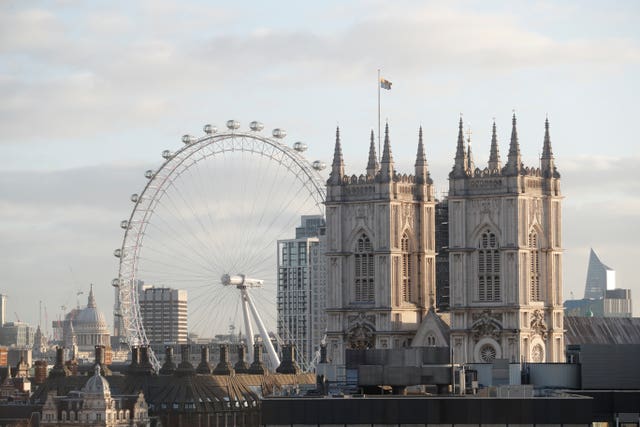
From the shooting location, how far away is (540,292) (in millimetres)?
172375

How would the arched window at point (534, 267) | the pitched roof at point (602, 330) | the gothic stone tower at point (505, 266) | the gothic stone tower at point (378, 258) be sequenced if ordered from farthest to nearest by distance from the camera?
1. the pitched roof at point (602, 330)
2. the gothic stone tower at point (378, 258)
3. the arched window at point (534, 267)
4. the gothic stone tower at point (505, 266)

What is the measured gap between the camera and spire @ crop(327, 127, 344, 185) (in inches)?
7126

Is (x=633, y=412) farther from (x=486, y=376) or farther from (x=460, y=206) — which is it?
(x=460, y=206)

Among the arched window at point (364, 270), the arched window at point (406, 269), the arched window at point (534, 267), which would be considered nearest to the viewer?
the arched window at point (534, 267)

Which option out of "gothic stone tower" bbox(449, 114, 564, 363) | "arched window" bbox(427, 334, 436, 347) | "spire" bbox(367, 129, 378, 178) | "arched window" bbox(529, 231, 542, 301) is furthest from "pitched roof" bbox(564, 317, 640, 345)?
"spire" bbox(367, 129, 378, 178)

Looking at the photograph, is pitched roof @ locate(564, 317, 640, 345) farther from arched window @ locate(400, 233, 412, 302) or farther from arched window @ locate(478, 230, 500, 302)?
arched window @ locate(400, 233, 412, 302)

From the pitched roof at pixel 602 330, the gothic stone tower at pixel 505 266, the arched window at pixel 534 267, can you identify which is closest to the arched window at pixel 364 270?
the gothic stone tower at pixel 505 266

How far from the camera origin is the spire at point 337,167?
181000mm

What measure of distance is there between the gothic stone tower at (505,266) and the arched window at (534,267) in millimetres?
45

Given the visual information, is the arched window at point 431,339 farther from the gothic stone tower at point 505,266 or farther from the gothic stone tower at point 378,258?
the gothic stone tower at point 505,266

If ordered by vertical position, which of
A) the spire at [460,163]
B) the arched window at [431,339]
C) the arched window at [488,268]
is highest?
the spire at [460,163]

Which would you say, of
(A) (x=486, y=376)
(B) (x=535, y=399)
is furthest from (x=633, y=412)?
(A) (x=486, y=376)

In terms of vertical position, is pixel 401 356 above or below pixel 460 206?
below

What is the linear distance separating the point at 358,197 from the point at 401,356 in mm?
60824
